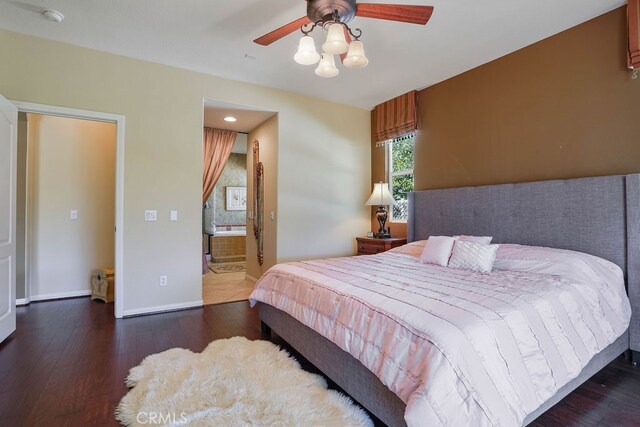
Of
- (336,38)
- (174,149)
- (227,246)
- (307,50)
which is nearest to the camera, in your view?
(336,38)

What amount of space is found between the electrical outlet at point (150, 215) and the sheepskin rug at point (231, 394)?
1605 mm

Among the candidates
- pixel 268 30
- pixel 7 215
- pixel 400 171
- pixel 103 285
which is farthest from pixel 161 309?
pixel 400 171

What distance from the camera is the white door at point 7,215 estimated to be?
2615mm

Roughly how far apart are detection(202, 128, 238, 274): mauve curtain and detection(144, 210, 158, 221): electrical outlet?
59.0 inches

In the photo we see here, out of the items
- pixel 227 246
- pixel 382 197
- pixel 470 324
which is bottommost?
pixel 227 246

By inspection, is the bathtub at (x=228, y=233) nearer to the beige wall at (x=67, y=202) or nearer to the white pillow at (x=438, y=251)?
the beige wall at (x=67, y=202)

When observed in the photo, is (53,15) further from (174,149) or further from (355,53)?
(355,53)

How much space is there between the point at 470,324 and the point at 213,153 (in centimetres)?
464

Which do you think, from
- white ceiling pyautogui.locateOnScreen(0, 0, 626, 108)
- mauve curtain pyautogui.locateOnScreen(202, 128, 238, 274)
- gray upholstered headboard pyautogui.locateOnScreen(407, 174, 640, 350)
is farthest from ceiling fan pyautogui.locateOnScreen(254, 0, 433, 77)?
mauve curtain pyautogui.locateOnScreen(202, 128, 238, 274)

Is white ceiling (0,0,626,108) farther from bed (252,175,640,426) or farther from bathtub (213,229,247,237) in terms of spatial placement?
bathtub (213,229,247,237)

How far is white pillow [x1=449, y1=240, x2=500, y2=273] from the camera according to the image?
2459 millimetres

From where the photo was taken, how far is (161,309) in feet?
11.5

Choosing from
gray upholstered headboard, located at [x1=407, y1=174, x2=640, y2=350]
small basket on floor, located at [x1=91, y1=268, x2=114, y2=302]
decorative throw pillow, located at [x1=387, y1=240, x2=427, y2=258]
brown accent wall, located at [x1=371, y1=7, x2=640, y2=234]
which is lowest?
small basket on floor, located at [x1=91, y1=268, x2=114, y2=302]

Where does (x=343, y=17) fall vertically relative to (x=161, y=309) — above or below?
above
